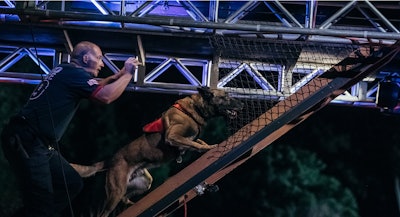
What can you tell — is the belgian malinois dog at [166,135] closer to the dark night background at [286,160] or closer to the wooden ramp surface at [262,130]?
the wooden ramp surface at [262,130]

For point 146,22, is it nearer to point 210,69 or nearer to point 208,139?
point 210,69

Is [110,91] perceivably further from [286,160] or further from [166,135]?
[286,160]

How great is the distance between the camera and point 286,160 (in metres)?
11.9

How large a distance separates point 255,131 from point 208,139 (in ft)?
19.3

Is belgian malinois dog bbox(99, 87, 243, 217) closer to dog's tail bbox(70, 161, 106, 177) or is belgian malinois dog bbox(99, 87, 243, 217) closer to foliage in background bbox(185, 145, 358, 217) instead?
dog's tail bbox(70, 161, 106, 177)

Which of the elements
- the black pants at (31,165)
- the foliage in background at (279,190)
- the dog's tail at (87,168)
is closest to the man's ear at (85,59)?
the black pants at (31,165)

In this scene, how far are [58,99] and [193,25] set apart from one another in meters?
1.90

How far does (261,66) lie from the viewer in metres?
7.29

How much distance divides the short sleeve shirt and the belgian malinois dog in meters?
2.32

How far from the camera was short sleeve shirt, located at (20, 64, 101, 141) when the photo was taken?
4.30m

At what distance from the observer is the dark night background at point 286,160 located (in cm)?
1177

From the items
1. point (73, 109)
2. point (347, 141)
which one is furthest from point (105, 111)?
point (73, 109)

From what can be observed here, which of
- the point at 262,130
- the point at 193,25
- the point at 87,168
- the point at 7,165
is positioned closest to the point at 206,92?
the point at 193,25

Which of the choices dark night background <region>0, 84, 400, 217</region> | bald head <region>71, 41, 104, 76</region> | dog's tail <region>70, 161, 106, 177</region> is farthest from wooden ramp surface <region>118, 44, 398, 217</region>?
dark night background <region>0, 84, 400, 217</region>
